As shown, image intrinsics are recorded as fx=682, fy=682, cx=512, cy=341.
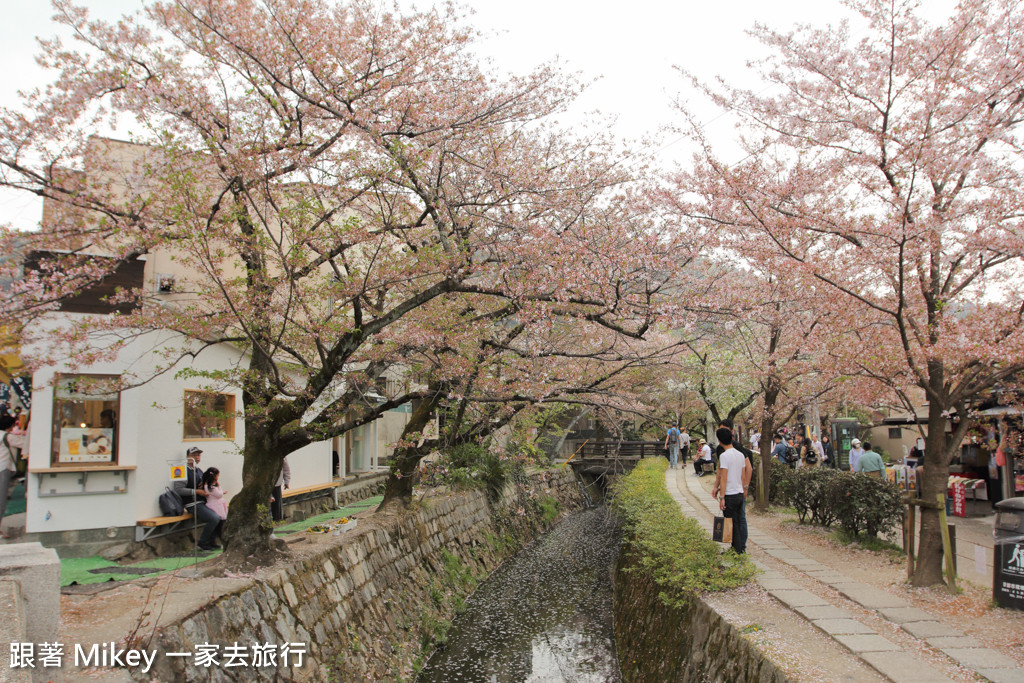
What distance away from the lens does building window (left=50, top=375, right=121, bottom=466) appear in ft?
26.3

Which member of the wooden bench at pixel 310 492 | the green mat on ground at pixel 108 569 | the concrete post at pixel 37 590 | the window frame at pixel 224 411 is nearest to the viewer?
the concrete post at pixel 37 590

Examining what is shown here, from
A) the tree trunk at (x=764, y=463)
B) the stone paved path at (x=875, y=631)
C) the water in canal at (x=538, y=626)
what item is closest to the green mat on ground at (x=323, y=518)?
the water in canal at (x=538, y=626)

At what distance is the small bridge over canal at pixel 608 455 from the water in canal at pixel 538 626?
1185 centimetres

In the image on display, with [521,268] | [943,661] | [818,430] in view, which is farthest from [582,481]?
[943,661]

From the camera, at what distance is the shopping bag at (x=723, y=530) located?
8438 millimetres

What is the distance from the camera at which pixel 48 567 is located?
→ 14.6 ft

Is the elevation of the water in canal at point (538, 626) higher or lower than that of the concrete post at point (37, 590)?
lower

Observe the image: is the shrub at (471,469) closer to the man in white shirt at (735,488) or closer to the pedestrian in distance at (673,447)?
the man in white shirt at (735,488)

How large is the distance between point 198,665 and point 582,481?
25139 mm

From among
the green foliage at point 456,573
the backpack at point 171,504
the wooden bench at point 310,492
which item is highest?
the backpack at point 171,504

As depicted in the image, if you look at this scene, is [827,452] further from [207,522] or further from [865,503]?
[207,522]

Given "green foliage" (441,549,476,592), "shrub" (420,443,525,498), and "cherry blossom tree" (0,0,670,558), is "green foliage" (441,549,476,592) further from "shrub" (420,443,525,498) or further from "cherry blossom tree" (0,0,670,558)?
"cherry blossom tree" (0,0,670,558)

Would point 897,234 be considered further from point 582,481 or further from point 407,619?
point 582,481

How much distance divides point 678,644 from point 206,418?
23.3ft
